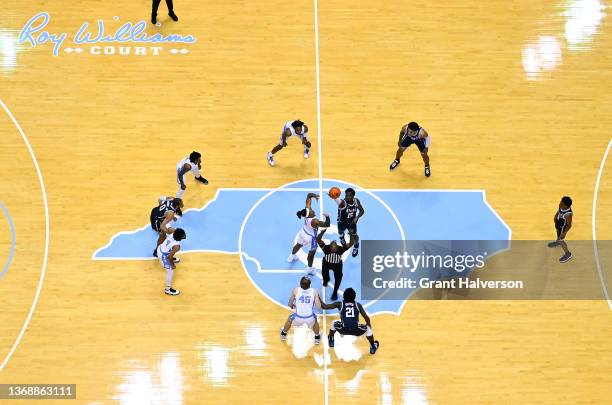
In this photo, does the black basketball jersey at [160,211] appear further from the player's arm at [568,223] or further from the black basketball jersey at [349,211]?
the player's arm at [568,223]

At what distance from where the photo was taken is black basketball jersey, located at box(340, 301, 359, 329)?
13.4 metres

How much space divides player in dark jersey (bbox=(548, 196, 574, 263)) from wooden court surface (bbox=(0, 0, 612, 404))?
407 mm

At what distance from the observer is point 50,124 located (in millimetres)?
16922

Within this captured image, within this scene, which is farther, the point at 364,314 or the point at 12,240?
the point at 12,240

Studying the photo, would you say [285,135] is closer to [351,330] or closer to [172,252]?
[172,252]

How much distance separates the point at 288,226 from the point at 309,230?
1334 mm

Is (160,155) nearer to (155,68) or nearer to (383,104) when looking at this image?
(155,68)

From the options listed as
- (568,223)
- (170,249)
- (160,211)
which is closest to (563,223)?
(568,223)

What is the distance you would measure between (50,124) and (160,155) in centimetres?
262

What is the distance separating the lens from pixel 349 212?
48.7 feet

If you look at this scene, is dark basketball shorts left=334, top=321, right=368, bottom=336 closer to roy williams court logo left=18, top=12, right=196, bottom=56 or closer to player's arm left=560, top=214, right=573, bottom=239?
player's arm left=560, top=214, right=573, bottom=239

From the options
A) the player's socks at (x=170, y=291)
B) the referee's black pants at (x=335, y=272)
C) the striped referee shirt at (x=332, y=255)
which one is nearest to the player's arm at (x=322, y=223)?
the striped referee shirt at (x=332, y=255)

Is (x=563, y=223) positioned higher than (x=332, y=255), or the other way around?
(x=563, y=223)

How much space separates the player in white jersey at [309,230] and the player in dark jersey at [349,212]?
442 mm
